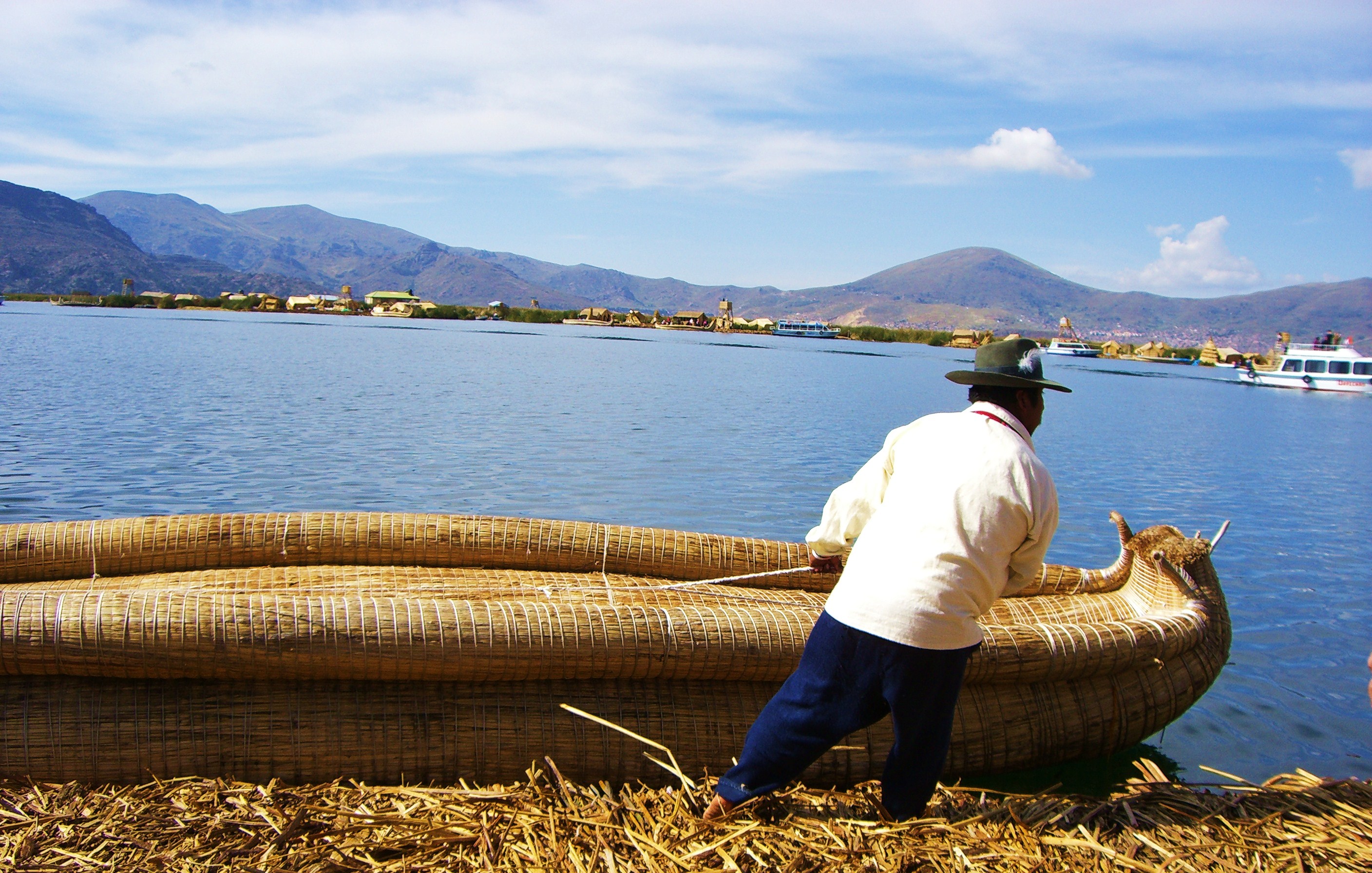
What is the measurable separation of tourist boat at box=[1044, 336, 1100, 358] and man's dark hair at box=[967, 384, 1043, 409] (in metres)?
94.6

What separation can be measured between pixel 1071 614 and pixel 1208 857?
7.97 ft

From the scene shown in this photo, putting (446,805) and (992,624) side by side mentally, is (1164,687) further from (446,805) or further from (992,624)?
(446,805)

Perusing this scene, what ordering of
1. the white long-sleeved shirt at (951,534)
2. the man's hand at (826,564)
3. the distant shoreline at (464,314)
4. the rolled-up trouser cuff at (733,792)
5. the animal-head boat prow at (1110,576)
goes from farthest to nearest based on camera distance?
the distant shoreline at (464,314)
the animal-head boat prow at (1110,576)
the man's hand at (826,564)
the rolled-up trouser cuff at (733,792)
the white long-sleeved shirt at (951,534)

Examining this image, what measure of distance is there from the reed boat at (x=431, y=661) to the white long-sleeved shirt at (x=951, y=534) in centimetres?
111

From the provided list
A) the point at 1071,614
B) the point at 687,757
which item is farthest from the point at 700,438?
the point at 687,757

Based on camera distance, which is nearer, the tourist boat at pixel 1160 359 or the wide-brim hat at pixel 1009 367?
the wide-brim hat at pixel 1009 367

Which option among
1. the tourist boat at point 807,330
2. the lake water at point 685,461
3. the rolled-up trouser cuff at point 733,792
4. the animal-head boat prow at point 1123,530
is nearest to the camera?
the rolled-up trouser cuff at point 733,792

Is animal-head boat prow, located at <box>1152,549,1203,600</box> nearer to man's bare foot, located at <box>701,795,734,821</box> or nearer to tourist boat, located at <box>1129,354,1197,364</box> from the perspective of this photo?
man's bare foot, located at <box>701,795,734,821</box>

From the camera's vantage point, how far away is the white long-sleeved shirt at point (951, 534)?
2801mm

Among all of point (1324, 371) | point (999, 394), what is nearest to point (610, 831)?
point (999, 394)

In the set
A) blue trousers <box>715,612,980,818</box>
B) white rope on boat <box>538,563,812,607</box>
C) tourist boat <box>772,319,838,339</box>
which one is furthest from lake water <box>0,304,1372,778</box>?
tourist boat <box>772,319,838,339</box>

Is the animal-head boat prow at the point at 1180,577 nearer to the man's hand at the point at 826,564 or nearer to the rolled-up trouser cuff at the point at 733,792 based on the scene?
the man's hand at the point at 826,564

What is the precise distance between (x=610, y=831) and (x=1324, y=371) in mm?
56815

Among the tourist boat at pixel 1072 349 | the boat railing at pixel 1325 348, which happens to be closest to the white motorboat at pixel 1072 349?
the tourist boat at pixel 1072 349
